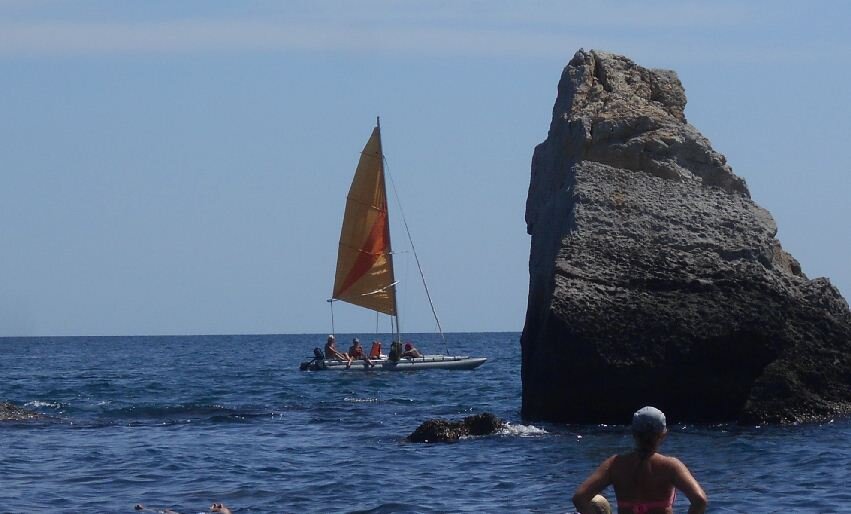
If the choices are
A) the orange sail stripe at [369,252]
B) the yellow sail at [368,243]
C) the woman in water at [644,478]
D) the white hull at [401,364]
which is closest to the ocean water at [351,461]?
the woman in water at [644,478]

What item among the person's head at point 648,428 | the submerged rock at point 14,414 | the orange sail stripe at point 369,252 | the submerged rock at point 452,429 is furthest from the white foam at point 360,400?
the person's head at point 648,428

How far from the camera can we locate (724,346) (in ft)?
61.4

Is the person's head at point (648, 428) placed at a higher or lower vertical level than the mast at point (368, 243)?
lower

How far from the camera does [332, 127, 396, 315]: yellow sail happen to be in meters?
45.8

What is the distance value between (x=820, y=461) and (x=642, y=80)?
7.99 metres

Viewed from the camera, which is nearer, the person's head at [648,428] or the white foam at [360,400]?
the person's head at [648,428]

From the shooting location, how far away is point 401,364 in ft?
140

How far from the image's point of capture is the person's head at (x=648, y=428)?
8.18m

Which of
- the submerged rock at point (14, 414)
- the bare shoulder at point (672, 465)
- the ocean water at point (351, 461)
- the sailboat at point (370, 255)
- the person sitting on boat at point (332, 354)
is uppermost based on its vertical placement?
the sailboat at point (370, 255)

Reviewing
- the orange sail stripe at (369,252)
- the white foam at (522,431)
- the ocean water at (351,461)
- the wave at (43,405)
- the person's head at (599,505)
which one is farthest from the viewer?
the orange sail stripe at (369,252)

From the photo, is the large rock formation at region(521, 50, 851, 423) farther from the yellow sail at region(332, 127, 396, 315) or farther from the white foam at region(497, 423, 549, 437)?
the yellow sail at region(332, 127, 396, 315)

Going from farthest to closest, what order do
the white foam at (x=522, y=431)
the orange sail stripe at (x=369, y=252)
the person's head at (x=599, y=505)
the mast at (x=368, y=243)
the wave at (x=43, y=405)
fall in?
→ 1. the orange sail stripe at (x=369, y=252)
2. the mast at (x=368, y=243)
3. the wave at (x=43, y=405)
4. the white foam at (x=522, y=431)
5. the person's head at (x=599, y=505)

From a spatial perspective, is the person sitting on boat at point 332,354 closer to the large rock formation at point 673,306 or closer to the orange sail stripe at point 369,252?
the orange sail stripe at point 369,252

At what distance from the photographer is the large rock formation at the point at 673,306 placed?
18.6m
